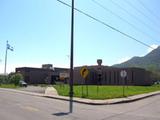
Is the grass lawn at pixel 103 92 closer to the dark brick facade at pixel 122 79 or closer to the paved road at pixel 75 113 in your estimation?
the paved road at pixel 75 113

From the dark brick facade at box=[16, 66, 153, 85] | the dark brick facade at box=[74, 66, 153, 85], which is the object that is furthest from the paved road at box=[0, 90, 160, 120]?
the dark brick facade at box=[74, 66, 153, 85]

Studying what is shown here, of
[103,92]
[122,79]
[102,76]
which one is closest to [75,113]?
[103,92]

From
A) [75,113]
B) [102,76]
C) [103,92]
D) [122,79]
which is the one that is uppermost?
[102,76]

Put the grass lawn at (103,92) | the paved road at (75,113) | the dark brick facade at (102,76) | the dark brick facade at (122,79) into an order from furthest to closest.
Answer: the dark brick facade at (102,76), the dark brick facade at (122,79), the grass lawn at (103,92), the paved road at (75,113)

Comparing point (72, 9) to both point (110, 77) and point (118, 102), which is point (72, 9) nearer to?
point (118, 102)

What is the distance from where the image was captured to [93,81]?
4375 inches

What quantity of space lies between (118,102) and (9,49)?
183 ft

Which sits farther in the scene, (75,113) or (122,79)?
(122,79)

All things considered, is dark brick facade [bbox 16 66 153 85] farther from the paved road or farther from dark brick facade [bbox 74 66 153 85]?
the paved road

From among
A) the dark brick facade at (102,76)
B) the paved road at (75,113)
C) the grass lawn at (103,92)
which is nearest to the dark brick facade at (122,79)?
the dark brick facade at (102,76)

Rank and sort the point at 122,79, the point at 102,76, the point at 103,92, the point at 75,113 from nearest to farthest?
the point at 75,113
the point at 103,92
the point at 122,79
the point at 102,76

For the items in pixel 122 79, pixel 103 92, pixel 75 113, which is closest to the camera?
pixel 75 113

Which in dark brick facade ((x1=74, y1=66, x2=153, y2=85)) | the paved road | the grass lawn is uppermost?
dark brick facade ((x1=74, y1=66, x2=153, y2=85))

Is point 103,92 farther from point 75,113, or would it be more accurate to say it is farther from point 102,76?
point 102,76
